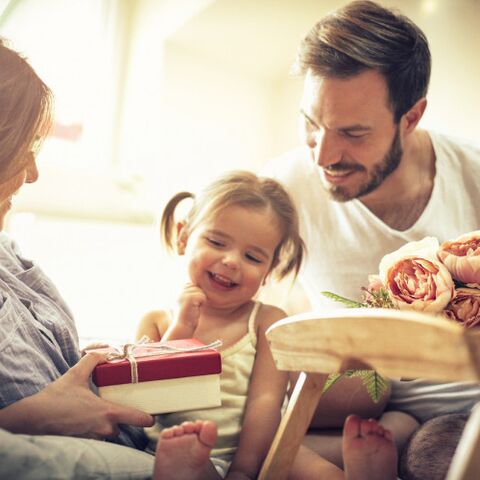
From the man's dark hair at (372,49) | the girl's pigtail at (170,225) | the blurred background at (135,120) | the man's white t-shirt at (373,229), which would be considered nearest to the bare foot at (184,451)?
the man's white t-shirt at (373,229)

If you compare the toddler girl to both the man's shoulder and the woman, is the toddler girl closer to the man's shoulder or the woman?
the woman

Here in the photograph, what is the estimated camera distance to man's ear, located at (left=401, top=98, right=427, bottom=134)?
1.47 m

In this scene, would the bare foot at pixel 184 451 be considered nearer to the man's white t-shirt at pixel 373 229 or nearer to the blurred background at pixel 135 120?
the man's white t-shirt at pixel 373 229

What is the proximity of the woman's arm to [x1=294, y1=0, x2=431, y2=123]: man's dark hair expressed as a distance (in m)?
0.63

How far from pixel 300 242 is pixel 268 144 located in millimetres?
1352

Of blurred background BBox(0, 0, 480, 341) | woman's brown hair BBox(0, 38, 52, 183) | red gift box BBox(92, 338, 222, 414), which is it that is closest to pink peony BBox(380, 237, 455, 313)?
red gift box BBox(92, 338, 222, 414)

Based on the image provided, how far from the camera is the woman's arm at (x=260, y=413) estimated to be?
39.8 inches

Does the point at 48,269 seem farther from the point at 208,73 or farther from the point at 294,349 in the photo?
the point at 294,349

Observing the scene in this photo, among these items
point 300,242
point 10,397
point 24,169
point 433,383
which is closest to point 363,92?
point 300,242

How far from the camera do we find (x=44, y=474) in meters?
0.70

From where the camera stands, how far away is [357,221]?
1.47m

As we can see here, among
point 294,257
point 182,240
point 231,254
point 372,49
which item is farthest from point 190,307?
point 372,49

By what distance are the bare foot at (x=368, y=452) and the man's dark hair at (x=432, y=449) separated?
0.15 metres

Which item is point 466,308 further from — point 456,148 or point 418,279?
point 456,148
